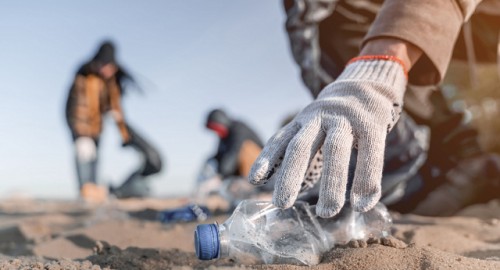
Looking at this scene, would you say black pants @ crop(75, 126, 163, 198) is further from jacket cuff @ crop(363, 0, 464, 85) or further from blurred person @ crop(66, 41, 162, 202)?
jacket cuff @ crop(363, 0, 464, 85)

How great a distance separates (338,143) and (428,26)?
→ 2.06 feet

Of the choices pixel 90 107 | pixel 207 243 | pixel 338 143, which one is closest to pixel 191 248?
pixel 207 243

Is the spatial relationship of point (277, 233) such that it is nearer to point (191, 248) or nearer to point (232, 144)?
point (191, 248)

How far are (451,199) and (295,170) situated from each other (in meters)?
2.04

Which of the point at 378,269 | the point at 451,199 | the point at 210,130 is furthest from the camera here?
the point at 210,130

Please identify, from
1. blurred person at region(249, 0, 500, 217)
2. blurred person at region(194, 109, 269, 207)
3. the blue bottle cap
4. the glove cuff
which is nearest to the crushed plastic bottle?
the blue bottle cap

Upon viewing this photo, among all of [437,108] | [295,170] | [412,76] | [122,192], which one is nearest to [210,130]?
[122,192]

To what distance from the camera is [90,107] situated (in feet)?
18.5

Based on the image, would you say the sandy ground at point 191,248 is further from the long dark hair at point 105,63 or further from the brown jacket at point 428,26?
the long dark hair at point 105,63

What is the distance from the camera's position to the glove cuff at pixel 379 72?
56.7 inches

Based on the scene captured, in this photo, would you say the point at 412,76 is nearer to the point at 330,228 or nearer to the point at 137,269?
the point at 330,228

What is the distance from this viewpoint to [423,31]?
62.4 inches

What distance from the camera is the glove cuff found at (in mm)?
1439

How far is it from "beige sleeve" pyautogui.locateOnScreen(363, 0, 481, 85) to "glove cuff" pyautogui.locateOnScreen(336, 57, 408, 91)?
0.40 feet
